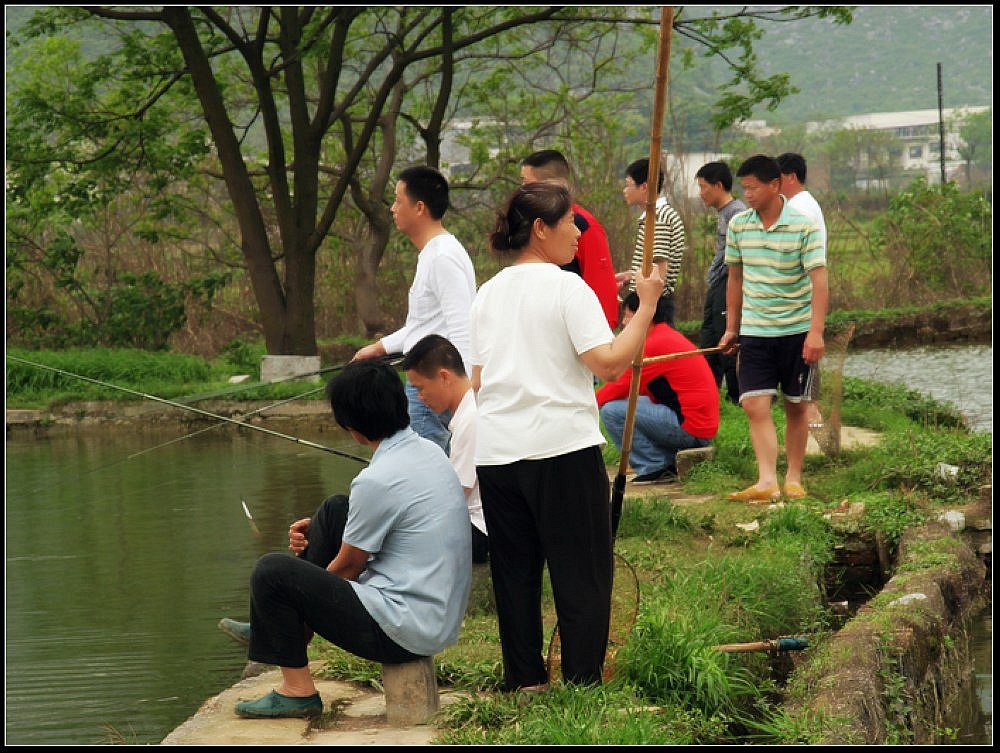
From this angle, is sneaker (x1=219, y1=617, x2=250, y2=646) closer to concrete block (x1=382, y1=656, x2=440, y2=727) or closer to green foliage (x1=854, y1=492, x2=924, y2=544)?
concrete block (x1=382, y1=656, x2=440, y2=727)

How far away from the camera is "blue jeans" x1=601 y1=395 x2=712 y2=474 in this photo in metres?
7.41

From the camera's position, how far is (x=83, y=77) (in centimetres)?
1608

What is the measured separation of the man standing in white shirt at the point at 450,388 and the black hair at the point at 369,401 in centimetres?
50

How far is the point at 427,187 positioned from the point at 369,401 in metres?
1.60

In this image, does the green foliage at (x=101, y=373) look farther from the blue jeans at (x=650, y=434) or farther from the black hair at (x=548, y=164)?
the black hair at (x=548, y=164)

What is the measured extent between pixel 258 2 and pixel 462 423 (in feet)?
38.0

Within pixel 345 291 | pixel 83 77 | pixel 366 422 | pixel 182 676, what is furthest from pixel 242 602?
pixel 345 291

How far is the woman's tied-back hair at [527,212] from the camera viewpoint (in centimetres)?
389

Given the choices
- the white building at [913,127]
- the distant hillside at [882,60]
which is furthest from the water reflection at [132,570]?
the distant hillside at [882,60]

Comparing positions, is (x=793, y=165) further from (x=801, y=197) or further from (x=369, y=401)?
(x=369, y=401)

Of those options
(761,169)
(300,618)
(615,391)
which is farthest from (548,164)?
(300,618)

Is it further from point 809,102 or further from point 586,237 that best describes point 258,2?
point 809,102

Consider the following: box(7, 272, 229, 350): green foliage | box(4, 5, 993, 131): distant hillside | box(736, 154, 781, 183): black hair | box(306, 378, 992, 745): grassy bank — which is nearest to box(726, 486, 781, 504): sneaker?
box(306, 378, 992, 745): grassy bank

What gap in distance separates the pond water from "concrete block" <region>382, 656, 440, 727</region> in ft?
3.31
